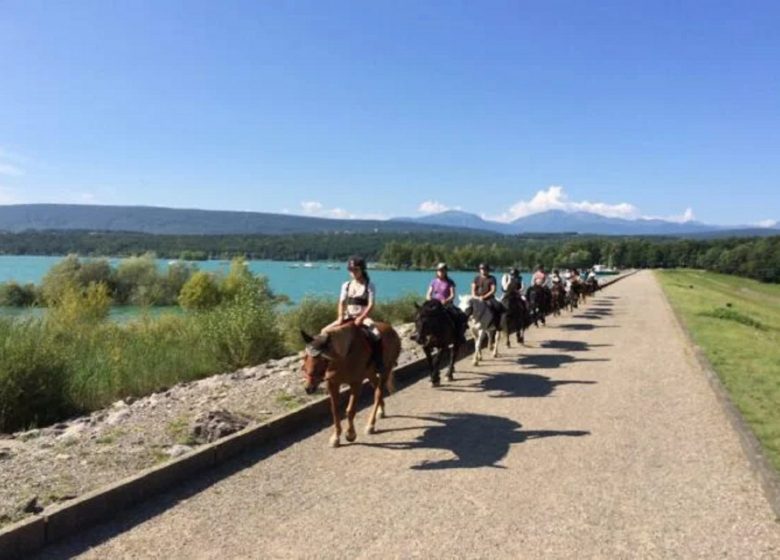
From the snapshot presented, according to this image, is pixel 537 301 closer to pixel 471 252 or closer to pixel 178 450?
pixel 178 450

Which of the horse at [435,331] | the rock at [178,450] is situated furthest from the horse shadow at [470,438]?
the horse at [435,331]

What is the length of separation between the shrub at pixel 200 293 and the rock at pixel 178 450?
108ft

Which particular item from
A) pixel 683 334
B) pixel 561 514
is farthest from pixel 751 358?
pixel 561 514

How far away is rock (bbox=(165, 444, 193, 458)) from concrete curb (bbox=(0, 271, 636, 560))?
15 cm

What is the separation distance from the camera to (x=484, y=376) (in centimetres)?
1358

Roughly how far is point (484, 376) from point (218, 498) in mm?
7958

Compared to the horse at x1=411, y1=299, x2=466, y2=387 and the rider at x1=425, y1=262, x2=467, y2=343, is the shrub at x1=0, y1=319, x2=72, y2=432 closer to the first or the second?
the horse at x1=411, y1=299, x2=466, y2=387

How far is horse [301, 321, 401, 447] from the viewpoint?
7.65 m

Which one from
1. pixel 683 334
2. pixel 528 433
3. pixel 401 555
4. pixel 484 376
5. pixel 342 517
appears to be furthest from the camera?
pixel 683 334

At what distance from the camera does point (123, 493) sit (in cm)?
628

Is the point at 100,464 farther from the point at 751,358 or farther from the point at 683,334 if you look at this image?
the point at 683,334

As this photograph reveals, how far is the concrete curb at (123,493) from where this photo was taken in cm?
530

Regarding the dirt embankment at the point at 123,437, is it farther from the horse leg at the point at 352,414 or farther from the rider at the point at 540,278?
the rider at the point at 540,278

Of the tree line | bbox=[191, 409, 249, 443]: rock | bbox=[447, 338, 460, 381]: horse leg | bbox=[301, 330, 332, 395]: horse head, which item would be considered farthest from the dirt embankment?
the tree line
